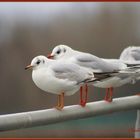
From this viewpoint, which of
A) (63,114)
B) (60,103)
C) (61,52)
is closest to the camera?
(63,114)

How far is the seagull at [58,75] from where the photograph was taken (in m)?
1.39

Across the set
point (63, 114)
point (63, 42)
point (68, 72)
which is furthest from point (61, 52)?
point (63, 42)

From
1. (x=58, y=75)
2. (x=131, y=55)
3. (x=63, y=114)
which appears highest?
(x=131, y=55)

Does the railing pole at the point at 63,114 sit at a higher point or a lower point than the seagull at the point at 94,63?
lower

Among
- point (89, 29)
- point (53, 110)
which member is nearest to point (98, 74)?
point (53, 110)

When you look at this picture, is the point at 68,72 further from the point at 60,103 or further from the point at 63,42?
the point at 63,42

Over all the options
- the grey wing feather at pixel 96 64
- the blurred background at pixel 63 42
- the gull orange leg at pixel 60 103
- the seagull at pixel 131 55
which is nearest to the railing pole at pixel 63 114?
the gull orange leg at pixel 60 103

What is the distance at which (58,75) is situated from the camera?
141cm

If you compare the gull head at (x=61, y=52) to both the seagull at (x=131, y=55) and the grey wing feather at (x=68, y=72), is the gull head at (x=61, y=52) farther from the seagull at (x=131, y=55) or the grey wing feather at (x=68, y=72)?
the seagull at (x=131, y=55)

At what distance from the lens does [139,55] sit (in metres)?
1.75

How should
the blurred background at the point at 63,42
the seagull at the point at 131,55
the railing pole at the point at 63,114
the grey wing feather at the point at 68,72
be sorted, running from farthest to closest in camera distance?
1. the blurred background at the point at 63,42
2. the seagull at the point at 131,55
3. the grey wing feather at the point at 68,72
4. the railing pole at the point at 63,114

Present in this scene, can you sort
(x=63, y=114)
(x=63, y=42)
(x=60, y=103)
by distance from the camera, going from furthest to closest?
(x=63, y=42) → (x=60, y=103) → (x=63, y=114)

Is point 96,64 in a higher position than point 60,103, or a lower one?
higher

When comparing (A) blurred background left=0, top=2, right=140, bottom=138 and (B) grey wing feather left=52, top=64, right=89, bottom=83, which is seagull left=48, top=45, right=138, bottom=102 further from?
(A) blurred background left=0, top=2, right=140, bottom=138
